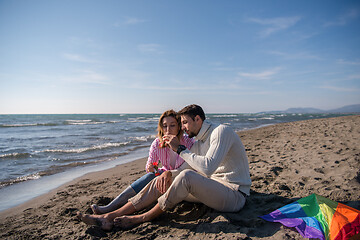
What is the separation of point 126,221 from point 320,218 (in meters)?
2.07

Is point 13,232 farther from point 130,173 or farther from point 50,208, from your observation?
point 130,173

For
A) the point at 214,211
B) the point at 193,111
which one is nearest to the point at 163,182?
the point at 214,211

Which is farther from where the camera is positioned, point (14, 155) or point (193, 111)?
point (14, 155)

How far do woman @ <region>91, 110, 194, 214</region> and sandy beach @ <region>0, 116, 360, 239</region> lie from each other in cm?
41

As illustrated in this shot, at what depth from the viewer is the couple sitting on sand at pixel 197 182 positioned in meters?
2.40

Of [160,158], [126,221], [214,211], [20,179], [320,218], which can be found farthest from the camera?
[20,179]

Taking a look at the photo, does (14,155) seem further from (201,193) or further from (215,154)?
(215,154)

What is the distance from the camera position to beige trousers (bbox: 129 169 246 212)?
2.40m

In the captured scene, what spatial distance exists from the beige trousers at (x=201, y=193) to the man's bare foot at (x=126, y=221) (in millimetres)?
397

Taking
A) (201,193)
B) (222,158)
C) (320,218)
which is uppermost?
(222,158)

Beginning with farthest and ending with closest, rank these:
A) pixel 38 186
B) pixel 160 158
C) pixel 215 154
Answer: pixel 38 186 < pixel 160 158 < pixel 215 154

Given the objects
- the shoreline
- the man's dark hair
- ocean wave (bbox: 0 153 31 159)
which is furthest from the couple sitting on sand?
ocean wave (bbox: 0 153 31 159)

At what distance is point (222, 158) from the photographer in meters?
2.39

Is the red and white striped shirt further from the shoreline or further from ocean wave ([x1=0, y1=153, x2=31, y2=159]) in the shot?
ocean wave ([x1=0, y1=153, x2=31, y2=159])
